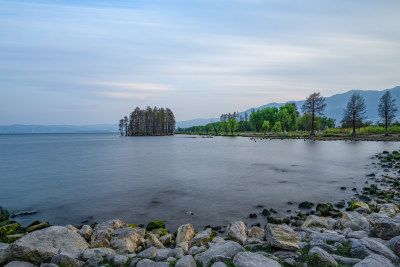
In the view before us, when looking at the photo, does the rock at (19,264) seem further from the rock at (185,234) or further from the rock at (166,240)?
the rock at (185,234)

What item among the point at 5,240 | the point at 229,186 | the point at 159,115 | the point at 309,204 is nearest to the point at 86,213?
the point at 5,240

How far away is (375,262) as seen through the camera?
587cm

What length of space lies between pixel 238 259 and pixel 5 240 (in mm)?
9529

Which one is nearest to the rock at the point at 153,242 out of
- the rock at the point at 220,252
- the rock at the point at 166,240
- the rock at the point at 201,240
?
the rock at the point at 166,240

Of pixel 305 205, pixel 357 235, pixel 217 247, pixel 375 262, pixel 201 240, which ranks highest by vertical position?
pixel 375 262

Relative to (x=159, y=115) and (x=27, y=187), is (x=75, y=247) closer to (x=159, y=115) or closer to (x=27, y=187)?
(x=27, y=187)

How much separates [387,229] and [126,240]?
9.51 metres

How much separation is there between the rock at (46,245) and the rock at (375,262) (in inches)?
331

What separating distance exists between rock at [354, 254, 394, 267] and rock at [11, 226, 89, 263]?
27.6ft

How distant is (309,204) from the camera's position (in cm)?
1593

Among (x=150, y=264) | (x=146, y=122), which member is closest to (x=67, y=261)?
(x=150, y=264)

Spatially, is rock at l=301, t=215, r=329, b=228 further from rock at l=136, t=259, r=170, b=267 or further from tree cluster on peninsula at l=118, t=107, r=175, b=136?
tree cluster on peninsula at l=118, t=107, r=175, b=136

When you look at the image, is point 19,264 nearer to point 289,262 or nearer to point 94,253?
point 94,253

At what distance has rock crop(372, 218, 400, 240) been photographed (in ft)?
26.7
